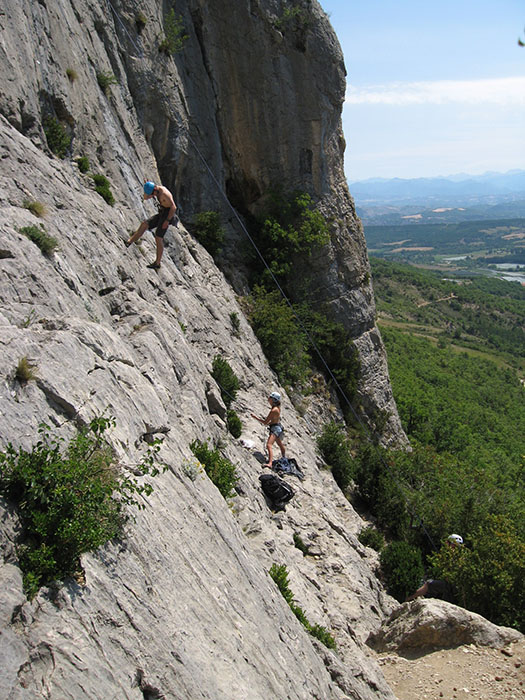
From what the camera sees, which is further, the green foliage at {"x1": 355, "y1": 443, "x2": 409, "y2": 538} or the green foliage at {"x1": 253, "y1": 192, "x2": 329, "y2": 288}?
the green foliage at {"x1": 253, "y1": 192, "x2": 329, "y2": 288}

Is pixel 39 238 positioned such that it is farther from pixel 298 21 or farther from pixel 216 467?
pixel 298 21

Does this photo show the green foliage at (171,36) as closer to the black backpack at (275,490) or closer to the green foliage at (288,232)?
the green foliage at (288,232)

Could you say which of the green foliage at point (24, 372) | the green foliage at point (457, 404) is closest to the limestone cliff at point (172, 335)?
the green foliage at point (24, 372)

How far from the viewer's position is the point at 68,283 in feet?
28.7

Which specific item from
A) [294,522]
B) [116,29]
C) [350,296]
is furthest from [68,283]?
[350,296]

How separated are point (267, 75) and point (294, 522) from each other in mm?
18012

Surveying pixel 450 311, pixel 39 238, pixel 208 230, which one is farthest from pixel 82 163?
pixel 450 311

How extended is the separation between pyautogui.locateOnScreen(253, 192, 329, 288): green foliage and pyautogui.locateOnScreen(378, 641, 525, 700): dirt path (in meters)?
15.3

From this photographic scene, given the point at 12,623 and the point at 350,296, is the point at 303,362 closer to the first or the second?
the point at 350,296

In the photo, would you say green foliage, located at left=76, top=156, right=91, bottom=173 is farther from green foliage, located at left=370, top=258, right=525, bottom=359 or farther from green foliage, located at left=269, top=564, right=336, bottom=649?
green foliage, located at left=370, top=258, right=525, bottom=359

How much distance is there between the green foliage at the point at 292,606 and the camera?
9.46 metres

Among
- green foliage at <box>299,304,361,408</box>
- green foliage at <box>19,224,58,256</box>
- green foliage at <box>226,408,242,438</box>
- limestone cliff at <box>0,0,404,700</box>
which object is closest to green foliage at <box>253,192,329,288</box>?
limestone cliff at <box>0,0,404,700</box>

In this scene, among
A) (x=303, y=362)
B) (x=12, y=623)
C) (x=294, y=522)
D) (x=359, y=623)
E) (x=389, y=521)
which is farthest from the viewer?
(x=303, y=362)

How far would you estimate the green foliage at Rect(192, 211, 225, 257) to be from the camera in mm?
20219
